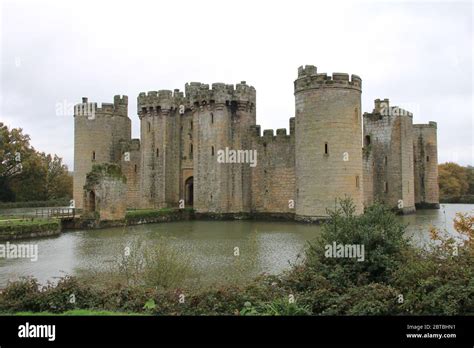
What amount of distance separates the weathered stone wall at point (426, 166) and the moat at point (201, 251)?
16.2 meters

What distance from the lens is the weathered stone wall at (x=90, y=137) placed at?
38.2m

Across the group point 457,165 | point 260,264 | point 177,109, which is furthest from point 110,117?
point 457,165

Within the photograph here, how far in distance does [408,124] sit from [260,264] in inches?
1029

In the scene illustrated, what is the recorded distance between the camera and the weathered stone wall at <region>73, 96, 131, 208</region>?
38.2 meters

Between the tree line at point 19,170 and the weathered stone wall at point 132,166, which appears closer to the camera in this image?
the weathered stone wall at point 132,166

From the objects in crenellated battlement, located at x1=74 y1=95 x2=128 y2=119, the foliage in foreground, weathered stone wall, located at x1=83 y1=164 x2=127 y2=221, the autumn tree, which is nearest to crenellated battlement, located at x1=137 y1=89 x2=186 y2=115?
crenellated battlement, located at x1=74 y1=95 x2=128 y2=119

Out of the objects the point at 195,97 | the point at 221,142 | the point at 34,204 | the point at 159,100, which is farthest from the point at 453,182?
the point at 34,204

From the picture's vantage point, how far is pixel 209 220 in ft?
108

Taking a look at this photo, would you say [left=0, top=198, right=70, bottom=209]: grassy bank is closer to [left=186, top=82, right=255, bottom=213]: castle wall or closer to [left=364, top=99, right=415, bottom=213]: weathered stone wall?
[left=186, top=82, right=255, bottom=213]: castle wall

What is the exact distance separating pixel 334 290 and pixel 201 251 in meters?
8.57

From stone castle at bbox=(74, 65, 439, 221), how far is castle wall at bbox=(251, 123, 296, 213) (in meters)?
0.07

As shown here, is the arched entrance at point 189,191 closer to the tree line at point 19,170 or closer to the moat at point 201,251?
the moat at point 201,251

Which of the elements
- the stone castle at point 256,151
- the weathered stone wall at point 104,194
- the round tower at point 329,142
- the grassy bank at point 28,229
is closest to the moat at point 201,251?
the grassy bank at point 28,229
